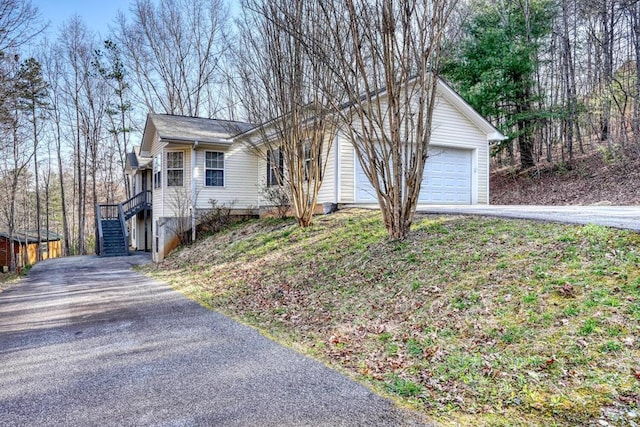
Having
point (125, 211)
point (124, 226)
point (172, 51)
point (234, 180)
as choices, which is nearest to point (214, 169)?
point (234, 180)

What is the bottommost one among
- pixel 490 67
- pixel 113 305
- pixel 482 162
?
pixel 113 305

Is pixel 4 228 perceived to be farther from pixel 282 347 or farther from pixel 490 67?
pixel 490 67

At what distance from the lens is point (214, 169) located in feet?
53.5

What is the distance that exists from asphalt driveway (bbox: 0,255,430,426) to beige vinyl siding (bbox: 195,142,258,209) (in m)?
9.88

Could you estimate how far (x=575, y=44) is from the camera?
2028 centimetres

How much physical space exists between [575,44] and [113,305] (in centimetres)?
2344

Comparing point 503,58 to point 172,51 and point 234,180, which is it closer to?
point 234,180

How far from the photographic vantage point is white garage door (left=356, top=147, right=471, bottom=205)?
14.1m

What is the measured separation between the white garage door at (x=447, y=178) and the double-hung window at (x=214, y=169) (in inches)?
315

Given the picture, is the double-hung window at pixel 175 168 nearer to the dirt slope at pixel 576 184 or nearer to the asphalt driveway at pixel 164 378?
the asphalt driveway at pixel 164 378

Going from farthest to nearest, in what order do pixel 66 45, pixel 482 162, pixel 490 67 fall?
1. pixel 66 45
2. pixel 490 67
3. pixel 482 162

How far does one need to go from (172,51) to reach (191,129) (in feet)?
47.9

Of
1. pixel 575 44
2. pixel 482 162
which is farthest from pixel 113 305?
pixel 575 44

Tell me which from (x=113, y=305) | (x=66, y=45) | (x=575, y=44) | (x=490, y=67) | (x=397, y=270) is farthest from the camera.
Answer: (x=66, y=45)
